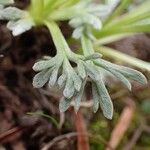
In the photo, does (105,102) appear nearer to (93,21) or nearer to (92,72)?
(92,72)

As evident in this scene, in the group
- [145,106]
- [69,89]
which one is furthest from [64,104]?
[145,106]

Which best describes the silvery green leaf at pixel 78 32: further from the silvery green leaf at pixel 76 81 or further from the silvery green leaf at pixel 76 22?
the silvery green leaf at pixel 76 81

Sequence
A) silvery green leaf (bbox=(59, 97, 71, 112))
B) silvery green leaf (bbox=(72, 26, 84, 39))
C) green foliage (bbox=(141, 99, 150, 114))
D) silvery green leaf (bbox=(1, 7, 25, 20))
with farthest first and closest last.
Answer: green foliage (bbox=(141, 99, 150, 114))
silvery green leaf (bbox=(72, 26, 84, 39))
silvery green leaf (bbox=(1, 7, 25, 20))
silvery green leaf (bbox=(59, 97, 71, 112))

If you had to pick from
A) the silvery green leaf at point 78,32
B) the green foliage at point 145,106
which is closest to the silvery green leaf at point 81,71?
the silvery green leaf at point 78,32

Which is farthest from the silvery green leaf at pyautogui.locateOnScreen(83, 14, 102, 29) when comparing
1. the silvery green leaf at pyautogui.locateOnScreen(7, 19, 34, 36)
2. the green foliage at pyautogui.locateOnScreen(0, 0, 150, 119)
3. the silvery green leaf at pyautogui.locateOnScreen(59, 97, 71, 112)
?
the silvery green leaf at pyautogui.locateOnScreen(59, 97, 71, 112)

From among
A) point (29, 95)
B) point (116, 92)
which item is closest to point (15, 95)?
point (29, 95)

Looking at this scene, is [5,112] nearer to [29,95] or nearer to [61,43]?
[29,95]

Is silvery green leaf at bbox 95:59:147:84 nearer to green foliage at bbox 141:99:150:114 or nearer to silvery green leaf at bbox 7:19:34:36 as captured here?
silvery green leaf at bbox 7:19:34:36
